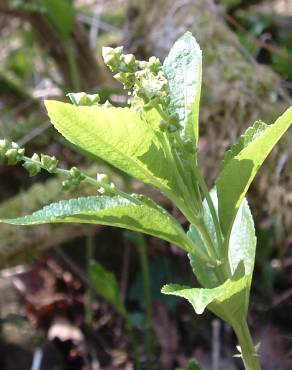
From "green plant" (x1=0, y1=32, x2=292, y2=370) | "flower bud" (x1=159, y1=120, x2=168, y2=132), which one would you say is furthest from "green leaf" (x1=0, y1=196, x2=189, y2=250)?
"flower bud" (x1=159, y1=120, x2=168, y2=132)

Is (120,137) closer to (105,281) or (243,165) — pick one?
(243,165)

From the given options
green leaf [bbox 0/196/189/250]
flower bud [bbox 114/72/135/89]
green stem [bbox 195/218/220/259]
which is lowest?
green stem [bbox 195/218/220/259]

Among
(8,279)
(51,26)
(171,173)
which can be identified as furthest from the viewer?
(51,26)

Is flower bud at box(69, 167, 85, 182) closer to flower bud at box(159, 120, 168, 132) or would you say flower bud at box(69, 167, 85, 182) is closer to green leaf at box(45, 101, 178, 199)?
green leaf at box(45, 101, 178, 199)

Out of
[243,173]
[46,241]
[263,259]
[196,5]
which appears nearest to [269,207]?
[263,259]

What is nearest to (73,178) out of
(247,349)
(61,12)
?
(247,349)

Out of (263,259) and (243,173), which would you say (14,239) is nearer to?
(263,259)

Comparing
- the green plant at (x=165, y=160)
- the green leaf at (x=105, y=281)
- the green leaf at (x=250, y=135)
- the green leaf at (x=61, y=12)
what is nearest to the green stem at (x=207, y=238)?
the green plant at (x=165, y=160)
